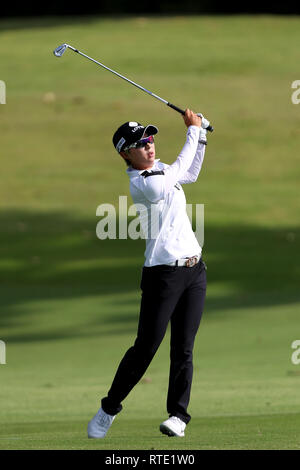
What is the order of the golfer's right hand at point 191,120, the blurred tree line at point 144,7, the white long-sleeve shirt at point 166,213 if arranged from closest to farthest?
the white long-sleeve shirt at point 166,213 → the golfer's right hand at point 191,120 → the blurred tree line at point 144,7

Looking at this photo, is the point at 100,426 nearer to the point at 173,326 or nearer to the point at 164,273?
the point at 173,326

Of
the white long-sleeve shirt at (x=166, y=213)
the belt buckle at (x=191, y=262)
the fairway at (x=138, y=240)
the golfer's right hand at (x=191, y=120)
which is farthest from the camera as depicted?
the fairway at (x=138, y=240)

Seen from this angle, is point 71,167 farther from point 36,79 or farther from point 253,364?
point 253,364

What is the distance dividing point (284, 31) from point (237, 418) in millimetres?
34254

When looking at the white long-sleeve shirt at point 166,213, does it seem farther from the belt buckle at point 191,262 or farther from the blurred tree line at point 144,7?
the blurred tree line at point 144,7

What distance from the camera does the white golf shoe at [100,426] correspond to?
7402 millimetres

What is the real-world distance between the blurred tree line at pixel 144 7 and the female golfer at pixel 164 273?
3917 cm

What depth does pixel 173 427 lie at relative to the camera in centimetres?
730

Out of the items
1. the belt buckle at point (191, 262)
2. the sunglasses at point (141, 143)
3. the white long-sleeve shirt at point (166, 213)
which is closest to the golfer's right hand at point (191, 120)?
the white long-sleeve shirt at point (166, 213)

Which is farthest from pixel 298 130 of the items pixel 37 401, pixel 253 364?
pixel 37 401

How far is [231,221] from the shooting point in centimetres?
2489

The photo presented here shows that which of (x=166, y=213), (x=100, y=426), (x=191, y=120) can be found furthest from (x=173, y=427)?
(x=191, y=120)

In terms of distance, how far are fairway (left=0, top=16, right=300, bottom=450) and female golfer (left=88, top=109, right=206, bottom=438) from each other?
0.88ft

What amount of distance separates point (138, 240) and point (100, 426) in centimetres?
1615
